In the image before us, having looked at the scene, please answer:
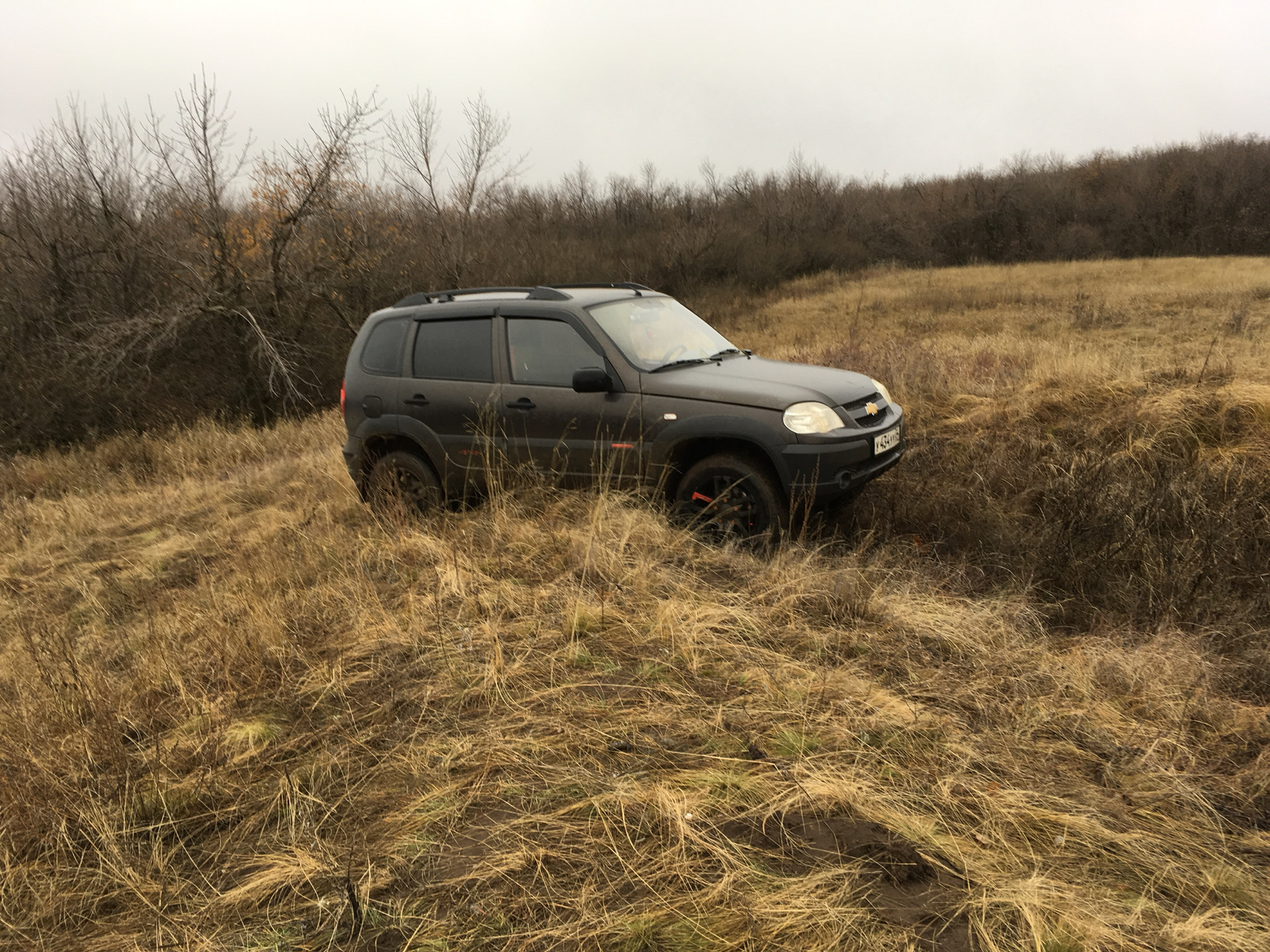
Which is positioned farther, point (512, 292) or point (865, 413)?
point (512, 292)

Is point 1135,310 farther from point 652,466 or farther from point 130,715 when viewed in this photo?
point 130,715

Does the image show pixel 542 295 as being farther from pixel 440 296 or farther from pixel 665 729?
pixel 665 729

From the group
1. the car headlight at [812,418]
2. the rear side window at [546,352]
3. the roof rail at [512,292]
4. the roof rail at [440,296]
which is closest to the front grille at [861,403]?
the car headlight at [812,418]

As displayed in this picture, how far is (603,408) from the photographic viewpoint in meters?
4.91

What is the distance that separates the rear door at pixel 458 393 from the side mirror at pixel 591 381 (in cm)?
75

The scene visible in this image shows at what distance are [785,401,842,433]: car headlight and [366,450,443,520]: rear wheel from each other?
8.74 ft

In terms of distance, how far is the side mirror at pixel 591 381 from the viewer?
4.76 meters

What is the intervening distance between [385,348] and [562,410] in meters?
1.80

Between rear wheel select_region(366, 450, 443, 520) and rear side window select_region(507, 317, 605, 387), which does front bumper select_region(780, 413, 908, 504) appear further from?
rear wheel select_region(366, 450, 443, 520)

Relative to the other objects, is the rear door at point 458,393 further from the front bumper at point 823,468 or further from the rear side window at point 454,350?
the front bumper at point 823,468

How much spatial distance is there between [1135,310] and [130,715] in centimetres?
1935

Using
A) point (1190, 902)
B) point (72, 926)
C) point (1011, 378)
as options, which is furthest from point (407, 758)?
point (1011, 378)

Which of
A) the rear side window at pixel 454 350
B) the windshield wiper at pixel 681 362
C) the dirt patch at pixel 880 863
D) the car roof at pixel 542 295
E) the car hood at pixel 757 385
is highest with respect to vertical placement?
the car roof at pixel 542 295

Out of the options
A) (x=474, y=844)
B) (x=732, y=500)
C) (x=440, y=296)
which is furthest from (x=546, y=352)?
(x=474, y=844)
